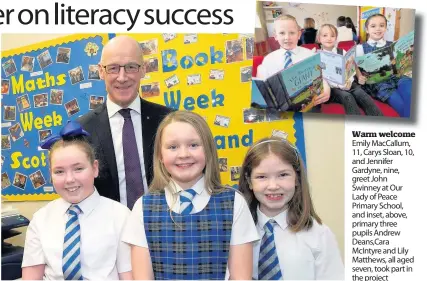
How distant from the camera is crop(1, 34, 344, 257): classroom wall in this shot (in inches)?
80.5

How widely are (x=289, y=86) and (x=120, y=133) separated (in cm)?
71

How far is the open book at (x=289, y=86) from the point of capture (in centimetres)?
203

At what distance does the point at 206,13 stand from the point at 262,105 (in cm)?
45

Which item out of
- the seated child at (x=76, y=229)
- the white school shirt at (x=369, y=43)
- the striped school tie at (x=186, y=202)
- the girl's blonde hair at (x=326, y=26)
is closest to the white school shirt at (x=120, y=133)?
the seated child at (x=76, y=229)

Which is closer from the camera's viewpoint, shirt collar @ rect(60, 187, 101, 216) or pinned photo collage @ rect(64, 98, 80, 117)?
shirt collar @ rect(60, 187, 101, 216)

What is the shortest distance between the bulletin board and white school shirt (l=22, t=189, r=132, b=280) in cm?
19

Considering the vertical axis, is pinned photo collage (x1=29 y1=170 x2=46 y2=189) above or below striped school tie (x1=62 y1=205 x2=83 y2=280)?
above

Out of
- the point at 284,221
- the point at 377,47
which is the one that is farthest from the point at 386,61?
the point at 284,221

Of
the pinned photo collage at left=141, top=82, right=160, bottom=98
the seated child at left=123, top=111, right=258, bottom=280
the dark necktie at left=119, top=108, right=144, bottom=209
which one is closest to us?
the seated child at left=123, top=111, right=258, bottom=280

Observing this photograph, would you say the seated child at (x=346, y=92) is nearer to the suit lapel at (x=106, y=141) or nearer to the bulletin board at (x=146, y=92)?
the bulletin board at (x=146, y=92)

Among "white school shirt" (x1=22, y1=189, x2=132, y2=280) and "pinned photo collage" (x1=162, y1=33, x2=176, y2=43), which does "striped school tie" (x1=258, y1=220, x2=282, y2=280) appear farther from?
"pinned photo collage" (x1=162, y1=33, x2=176, y2=43)

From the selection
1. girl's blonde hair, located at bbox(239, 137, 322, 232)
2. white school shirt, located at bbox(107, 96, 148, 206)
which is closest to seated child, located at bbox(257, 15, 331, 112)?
girl's blonde hair, located at bbox(239, 137, 322, 232)

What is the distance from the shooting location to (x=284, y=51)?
2.03m

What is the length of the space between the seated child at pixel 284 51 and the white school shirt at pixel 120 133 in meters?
0.52
